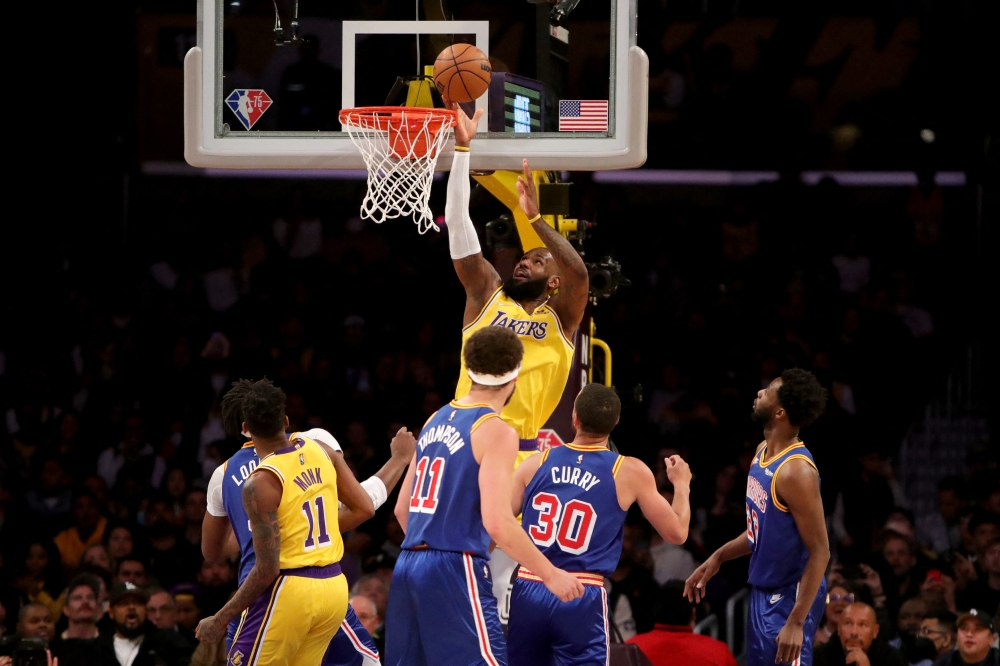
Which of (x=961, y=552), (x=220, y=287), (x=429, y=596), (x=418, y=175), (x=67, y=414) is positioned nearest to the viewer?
(x=429, y=596)

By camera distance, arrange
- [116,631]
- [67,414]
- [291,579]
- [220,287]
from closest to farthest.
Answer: [291,579] < [116,631] < [67,414] < [220,287]

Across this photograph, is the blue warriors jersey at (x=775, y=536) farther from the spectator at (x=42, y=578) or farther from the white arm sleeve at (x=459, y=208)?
the spectator at (x=42, y=578)

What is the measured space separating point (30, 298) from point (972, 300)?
33.7 ft

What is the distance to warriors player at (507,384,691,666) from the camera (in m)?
6.25

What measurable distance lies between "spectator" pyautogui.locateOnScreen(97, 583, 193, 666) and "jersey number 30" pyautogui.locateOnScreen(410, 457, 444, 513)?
3.61 meters

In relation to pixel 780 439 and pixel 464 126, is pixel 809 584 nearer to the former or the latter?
pixel 780 439

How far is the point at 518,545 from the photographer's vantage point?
555cm

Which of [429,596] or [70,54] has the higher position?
[70,54]

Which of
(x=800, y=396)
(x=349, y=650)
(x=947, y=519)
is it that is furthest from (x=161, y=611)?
(x=947, y=519)

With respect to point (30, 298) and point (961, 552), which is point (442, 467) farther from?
point (30, 298)

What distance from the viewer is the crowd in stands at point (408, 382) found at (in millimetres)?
10078

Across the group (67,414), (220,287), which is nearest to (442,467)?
(67,414)

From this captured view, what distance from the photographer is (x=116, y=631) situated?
8883 millimetres

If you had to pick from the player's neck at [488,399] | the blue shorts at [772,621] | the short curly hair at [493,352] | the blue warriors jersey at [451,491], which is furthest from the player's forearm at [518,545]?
the blue shorts at [772,621]
